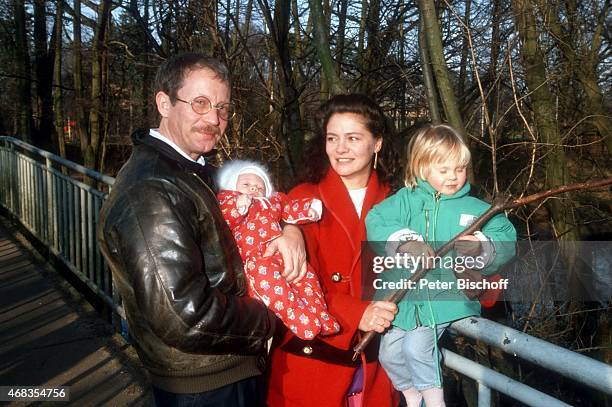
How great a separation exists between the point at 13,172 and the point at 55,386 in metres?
4.61

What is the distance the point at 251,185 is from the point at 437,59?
2.03 m

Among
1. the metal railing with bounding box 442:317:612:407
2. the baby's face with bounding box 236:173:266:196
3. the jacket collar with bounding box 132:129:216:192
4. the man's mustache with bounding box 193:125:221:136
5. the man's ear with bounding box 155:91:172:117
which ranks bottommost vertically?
the metal railing with bounding box 442:317:612:407

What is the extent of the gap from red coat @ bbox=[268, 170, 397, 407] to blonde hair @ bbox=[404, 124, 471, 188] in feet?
0.84

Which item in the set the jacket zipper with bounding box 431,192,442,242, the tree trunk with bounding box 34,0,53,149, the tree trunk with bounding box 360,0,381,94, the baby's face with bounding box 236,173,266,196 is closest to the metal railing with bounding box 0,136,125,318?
the baby's face with bounding box 236,173,266,196

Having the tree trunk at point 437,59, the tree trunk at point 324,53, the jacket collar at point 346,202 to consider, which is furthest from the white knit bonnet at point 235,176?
the tree trunk at point 324,53

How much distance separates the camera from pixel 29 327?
4.46m

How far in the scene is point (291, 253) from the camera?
211 cm

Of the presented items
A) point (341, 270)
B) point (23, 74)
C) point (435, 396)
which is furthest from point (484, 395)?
point (23, 74)

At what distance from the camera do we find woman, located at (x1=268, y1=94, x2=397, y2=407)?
2.21 meters

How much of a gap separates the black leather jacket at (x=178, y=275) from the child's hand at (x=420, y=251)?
0.52 meters

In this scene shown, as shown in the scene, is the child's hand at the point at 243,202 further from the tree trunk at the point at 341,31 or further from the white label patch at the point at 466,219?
the tree trunk at the point at 341,31

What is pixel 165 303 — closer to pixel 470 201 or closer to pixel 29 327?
pixel 470 201

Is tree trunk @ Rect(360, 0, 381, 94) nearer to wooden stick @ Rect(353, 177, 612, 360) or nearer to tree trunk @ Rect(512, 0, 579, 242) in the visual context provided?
tree trunk @ Rect(512, 0, 579, 242)

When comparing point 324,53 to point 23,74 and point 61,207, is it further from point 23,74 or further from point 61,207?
point 23,74
